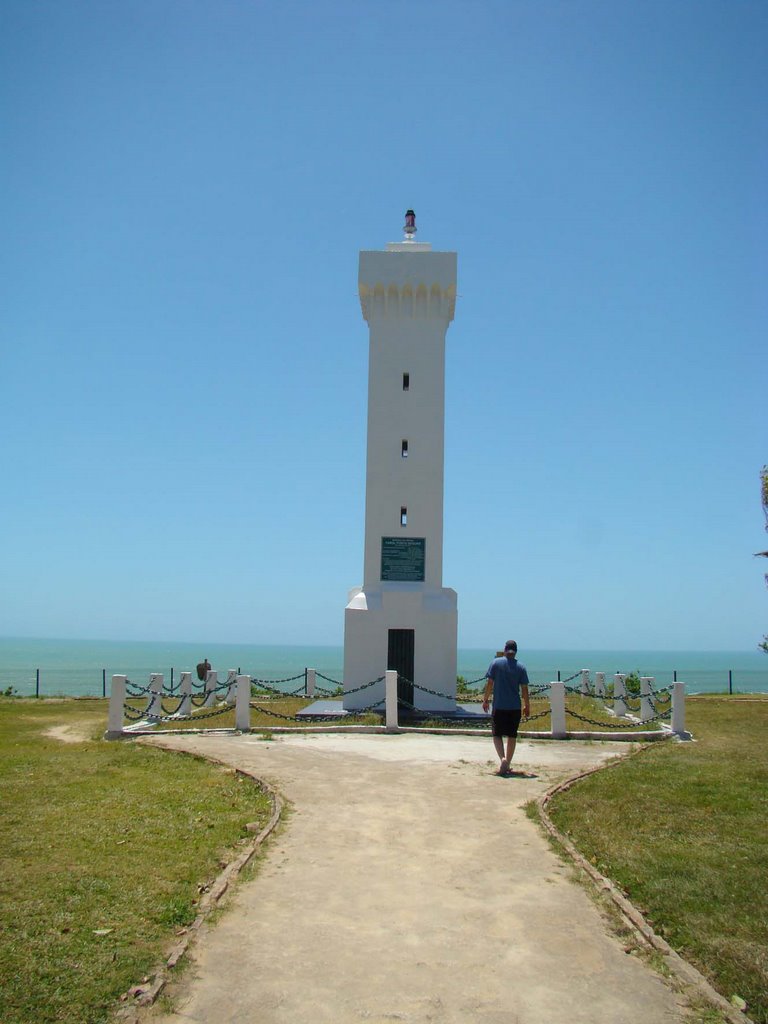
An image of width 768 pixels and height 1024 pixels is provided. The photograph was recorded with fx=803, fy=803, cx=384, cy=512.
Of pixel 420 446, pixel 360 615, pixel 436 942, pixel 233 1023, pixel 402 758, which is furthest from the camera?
pixel 420 446

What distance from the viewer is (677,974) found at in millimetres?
4910

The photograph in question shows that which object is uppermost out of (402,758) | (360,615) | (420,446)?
(420,446)

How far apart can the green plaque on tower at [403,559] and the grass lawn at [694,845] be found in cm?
842

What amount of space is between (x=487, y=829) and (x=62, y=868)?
4.12 meters

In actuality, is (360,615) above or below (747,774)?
above

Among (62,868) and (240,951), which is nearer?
(240,951)

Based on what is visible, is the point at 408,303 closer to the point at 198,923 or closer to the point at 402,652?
the point at 402,652

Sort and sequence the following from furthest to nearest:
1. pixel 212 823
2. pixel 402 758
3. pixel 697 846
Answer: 1. pixel 402 758
2. pixel 212 823
3. pixel 697 846

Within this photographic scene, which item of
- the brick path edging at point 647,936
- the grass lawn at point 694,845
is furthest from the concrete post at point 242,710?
the brick path edging at point 647,936

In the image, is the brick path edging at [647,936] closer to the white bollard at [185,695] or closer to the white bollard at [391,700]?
the white bollard at [391,700]

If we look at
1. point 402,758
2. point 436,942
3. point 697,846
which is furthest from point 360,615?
point 436,942

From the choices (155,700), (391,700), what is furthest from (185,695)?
(391,700)

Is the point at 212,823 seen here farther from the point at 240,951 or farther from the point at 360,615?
the point at 360,615

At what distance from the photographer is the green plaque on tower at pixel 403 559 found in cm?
2047
